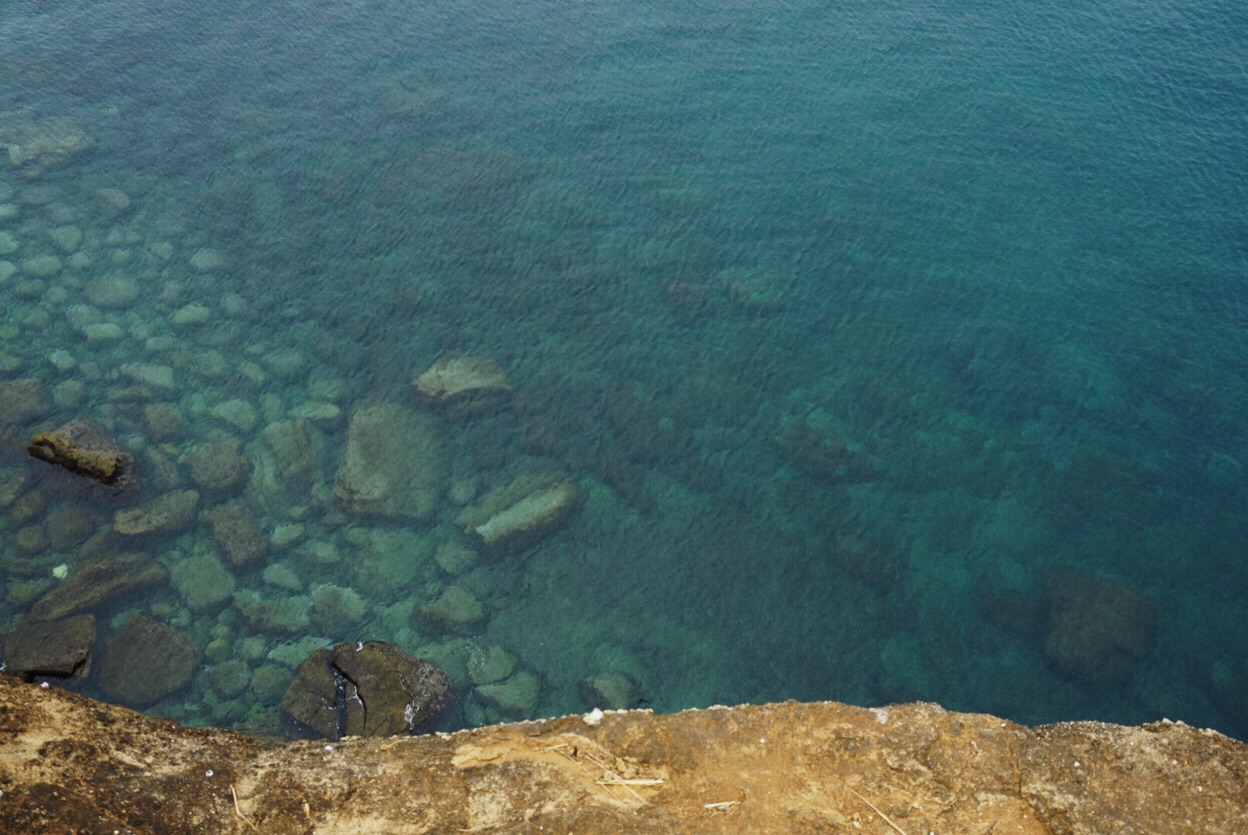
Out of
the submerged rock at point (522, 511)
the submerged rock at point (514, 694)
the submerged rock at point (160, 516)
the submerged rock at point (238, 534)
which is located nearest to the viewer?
the submerged rock at point (514, 694)

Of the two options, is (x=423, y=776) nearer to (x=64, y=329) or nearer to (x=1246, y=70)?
(x=64, y=329)

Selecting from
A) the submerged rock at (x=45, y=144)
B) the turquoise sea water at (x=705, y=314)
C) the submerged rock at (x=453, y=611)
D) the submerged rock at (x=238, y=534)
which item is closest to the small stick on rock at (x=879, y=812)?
the turquoise sea water at (x=705, y=314)

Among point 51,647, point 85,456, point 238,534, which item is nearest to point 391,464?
point 238,534

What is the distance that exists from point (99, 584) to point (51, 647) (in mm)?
2141

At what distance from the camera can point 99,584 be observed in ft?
83.6

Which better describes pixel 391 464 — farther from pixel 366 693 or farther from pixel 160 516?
pixel 366 693

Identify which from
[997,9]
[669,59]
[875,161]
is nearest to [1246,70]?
[997,9]

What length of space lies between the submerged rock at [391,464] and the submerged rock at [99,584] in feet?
18.4

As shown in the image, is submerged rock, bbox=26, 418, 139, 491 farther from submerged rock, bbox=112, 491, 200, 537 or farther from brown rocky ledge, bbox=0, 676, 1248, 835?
brown rocky ledge, bbox=0, 676, 1248, 835

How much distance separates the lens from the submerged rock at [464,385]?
30703 mm

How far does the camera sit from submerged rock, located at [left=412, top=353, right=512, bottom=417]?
101 ft

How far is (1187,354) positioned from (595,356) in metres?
21.6

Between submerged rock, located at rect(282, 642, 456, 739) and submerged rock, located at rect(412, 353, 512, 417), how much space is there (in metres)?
9.18

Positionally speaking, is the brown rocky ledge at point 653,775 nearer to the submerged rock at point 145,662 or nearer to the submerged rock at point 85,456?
the submerged rock at point 145,662
